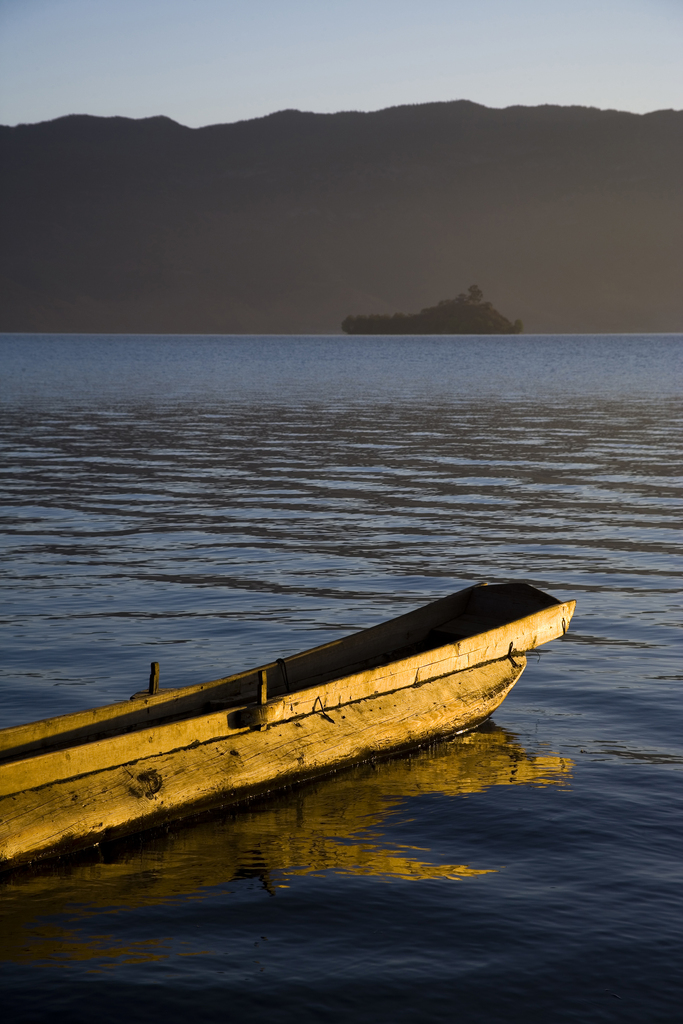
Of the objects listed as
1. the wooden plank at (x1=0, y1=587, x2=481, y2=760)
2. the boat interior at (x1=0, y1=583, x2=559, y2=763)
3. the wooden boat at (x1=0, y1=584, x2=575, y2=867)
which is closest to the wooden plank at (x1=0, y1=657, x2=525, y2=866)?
the wooden boat at (x1=0, y1=584, x2=575, y2=867)

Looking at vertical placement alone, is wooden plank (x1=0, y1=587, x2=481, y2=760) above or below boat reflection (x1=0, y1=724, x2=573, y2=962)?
above

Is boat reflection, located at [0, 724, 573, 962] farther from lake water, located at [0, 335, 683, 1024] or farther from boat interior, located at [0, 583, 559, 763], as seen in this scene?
boat interior, located at [0, 583, 559, 763]

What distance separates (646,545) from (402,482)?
9.05 metres

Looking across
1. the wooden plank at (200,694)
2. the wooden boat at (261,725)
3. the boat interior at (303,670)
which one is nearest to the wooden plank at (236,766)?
the wooden boat at (261,725)

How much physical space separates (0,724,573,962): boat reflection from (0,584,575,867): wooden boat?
0.19m

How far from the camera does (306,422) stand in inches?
1801

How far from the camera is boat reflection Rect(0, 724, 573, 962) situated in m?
7.91

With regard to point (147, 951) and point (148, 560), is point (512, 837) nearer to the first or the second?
point (147, 951)

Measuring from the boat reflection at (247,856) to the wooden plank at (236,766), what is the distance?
19 centimetres

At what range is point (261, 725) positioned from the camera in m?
9.88

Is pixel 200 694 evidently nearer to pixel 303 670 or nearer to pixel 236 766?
pixel 236 766

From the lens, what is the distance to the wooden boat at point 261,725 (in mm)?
8500

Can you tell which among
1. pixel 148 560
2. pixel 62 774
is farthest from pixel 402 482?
pixel 62 774

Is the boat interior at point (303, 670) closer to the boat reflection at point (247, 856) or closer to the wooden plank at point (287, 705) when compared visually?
the wooden plank at point (287, 705)
